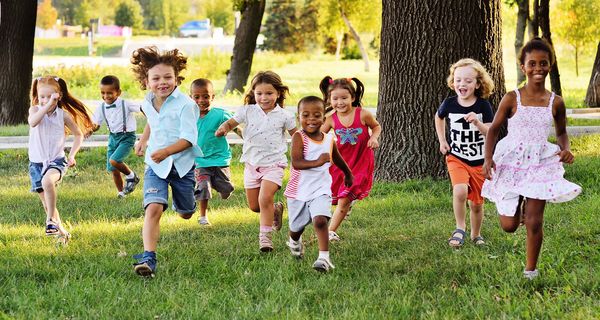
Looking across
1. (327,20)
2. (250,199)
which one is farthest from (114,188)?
(327,20)

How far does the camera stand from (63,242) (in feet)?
25.2

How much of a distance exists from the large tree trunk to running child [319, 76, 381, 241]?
93.5 inches

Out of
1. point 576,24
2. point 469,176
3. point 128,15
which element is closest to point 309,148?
point 469,176

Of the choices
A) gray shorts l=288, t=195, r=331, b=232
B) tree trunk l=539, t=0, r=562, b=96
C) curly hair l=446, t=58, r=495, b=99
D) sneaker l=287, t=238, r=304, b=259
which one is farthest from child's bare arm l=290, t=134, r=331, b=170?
tree trunk l=539, t=0, r=562, b=96

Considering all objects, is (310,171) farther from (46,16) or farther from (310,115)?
(46,16)

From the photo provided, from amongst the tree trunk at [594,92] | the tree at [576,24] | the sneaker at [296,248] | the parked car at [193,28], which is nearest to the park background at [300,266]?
the sneaker at [296,248]

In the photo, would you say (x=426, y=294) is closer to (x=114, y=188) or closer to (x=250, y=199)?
(x=250, y=199)

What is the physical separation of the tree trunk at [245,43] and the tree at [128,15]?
99.8m

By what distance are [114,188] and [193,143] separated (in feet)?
16.6

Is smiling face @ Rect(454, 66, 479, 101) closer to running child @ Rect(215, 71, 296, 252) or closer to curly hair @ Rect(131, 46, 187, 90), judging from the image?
running child @ Rect(215, 71, 296, 252)

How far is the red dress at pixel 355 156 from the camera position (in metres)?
7.99

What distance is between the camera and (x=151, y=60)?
6902mm

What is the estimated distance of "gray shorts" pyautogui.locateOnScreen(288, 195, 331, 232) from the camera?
6.76 meters

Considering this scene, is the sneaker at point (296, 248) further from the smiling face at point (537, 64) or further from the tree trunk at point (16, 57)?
the tree trunk at point (16, 57)
